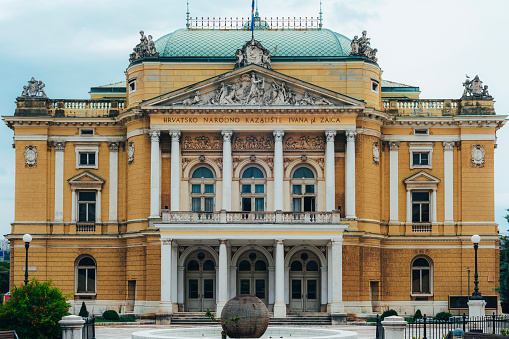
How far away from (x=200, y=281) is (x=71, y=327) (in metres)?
25.2

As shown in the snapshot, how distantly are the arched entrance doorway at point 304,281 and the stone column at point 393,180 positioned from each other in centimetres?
661

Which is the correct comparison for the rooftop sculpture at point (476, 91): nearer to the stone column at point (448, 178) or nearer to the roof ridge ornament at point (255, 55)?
the stone column at point (448, 178)

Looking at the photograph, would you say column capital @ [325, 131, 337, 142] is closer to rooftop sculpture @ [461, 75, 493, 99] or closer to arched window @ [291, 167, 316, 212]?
arched window @ [291, 167, 316, 212]

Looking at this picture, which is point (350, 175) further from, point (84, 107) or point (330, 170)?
point (84, 107)

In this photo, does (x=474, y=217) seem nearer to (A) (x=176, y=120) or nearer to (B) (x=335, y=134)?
(B) (x=335, y=134)

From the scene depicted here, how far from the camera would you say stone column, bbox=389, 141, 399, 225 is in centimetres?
6681

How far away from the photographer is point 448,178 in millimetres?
66938

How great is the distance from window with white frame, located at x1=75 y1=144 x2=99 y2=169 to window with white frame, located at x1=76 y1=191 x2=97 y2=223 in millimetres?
1771

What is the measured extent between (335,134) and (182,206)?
34.2 feet

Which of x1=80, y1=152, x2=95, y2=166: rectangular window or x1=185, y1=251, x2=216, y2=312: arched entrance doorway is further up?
x1=80, y1=152, x2=95, y2=166: rectangular window

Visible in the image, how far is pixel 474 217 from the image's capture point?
66625 mm

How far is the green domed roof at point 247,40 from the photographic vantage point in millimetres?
66125

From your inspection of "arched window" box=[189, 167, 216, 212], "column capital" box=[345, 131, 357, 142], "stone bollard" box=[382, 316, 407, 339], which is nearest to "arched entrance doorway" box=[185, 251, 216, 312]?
"arched window" box=[189, 167, 216, 212]

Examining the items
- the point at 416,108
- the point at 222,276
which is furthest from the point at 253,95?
the point at 416,108
